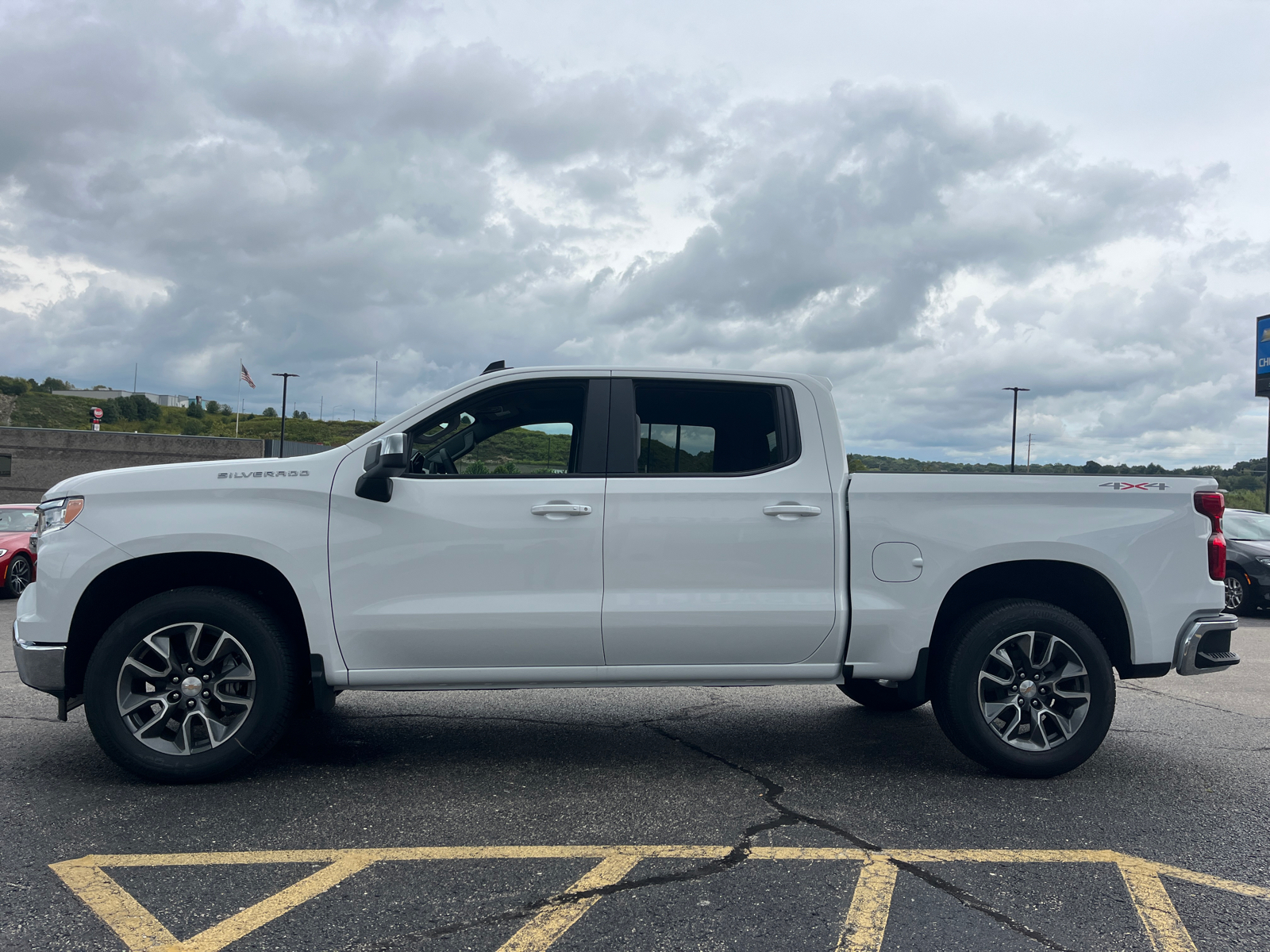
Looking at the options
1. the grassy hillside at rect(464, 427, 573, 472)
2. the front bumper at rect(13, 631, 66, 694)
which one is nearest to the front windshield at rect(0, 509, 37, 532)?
the front bumper at rect(13, 631, 66, 694)

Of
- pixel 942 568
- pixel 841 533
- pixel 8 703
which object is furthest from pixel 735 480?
pixel 8 703

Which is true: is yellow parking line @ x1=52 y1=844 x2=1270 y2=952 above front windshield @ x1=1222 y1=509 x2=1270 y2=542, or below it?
below

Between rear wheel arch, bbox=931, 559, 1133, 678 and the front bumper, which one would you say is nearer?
the front bumper

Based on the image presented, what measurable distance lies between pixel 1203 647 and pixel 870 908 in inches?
109

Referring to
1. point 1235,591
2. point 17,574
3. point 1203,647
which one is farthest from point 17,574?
point 1235,591

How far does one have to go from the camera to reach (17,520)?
1501 centimetres

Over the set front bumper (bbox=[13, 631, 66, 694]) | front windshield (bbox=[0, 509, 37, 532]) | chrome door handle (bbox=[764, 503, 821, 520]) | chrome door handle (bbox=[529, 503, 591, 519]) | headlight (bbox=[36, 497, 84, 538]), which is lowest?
front windshield (bbox=[0, 509, 37, 532])

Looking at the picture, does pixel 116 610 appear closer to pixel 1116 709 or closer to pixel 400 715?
pixel 400 715

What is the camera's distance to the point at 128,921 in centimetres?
306

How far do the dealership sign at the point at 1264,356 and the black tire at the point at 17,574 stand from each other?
3433cm

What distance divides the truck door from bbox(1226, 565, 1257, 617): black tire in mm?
12571

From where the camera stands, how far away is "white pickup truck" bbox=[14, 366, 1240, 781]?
445 centimetres

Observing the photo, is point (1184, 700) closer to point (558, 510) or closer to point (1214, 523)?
point (1214, 523)

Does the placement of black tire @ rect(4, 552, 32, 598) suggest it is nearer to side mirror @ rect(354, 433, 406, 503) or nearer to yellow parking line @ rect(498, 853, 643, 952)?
side mirror @ rect(354, 433, 406, 503)
